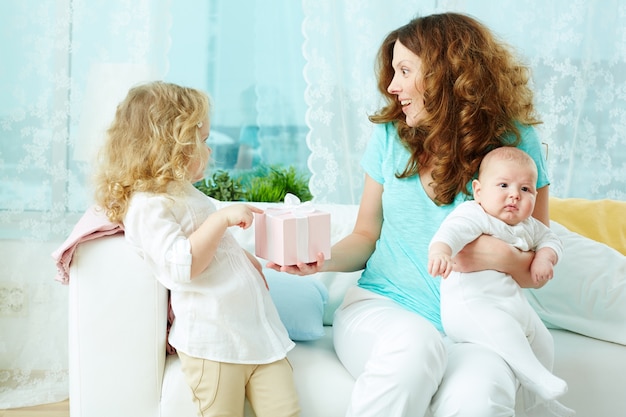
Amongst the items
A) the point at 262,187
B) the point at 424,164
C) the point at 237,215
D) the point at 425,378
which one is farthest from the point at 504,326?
the point at 262,187

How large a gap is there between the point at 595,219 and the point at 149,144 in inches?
56.8

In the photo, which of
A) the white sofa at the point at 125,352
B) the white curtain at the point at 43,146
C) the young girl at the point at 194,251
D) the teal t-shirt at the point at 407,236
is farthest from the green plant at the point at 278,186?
the white sofa at the point at 125,352

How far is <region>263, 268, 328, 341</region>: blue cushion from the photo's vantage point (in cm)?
195

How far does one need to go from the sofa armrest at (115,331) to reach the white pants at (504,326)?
673 millimetres

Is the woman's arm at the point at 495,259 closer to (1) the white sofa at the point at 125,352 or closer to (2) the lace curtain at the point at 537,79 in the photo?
(1) the white sofa at the point at 125,352

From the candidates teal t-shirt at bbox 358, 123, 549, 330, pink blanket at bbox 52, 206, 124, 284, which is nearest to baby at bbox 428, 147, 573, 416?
teal t-shirt at bbox 358, 123, 549, 330

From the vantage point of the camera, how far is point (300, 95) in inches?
131

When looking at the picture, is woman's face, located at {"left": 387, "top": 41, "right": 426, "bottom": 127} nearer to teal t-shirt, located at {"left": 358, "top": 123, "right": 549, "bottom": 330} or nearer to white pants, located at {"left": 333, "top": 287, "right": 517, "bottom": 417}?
teal t-shirt, located at {"left": 358, "top": 123, "right": 549, "bottom": 330}

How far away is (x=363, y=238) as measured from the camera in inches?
81.3

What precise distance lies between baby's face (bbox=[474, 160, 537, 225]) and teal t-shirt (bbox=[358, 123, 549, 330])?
0.13 m

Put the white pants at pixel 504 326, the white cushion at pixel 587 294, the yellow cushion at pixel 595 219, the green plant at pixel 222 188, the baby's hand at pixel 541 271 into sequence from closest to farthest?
the white pants at pixel 504 326, the baby's hand at pixel 541 271, the white cushion at pixel 587 294, the yellow cushion at pixel 595 219, the green plant at pixel 222 188

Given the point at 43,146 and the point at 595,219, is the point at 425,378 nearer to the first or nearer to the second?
the point at 595,219

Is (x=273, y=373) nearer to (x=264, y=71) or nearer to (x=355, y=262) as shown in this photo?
(x=355, y=262)

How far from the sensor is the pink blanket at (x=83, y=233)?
171 centimetres
